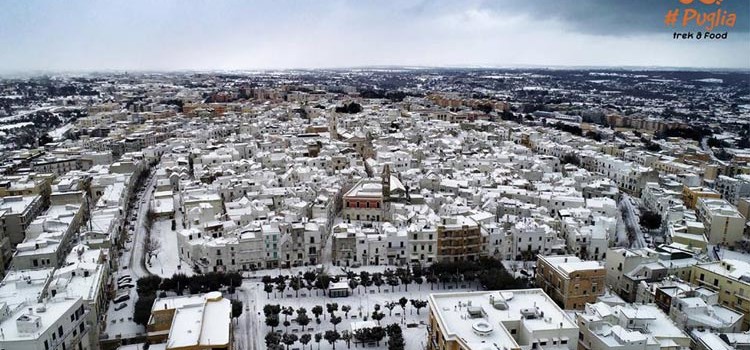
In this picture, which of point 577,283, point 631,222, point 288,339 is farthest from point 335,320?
point 631,222

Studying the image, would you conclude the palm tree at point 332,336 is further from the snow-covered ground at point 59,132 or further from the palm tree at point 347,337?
the snow-covered ground at point 59,132

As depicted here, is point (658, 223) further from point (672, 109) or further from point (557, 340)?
point (672, 109)

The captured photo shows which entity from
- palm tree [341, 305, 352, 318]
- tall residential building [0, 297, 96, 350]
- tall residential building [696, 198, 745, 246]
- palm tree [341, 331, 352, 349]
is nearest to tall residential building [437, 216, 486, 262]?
palm tree [341, 305, 352, 318]

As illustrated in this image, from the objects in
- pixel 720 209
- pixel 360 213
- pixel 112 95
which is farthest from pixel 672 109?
pixel 112 95

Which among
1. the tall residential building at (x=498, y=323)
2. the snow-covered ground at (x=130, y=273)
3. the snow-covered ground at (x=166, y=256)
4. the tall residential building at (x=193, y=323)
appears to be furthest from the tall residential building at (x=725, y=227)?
the snow-covered ground at (x=130, y=273)

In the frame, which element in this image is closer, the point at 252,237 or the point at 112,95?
the point at 252,237

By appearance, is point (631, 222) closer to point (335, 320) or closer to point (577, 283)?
point (577, 283)

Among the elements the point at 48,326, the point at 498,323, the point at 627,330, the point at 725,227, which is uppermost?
the point at 48,326
